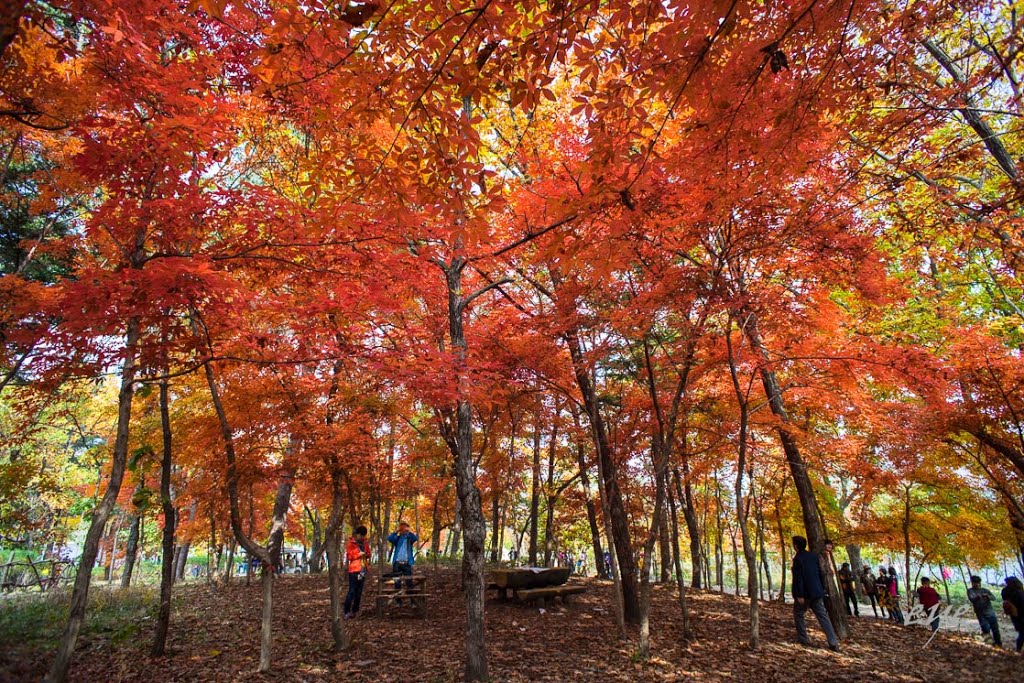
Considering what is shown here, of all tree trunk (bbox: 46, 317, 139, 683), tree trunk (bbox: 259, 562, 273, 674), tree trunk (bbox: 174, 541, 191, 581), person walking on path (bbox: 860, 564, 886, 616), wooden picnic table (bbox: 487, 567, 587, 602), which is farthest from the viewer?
tree trunk (bbox: 174, 541, 191, 581)

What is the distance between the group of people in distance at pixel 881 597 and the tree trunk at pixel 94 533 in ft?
29.1

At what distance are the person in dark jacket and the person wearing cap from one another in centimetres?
535

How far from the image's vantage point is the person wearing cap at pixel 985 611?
31.8 feet

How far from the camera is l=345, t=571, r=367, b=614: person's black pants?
9148mm

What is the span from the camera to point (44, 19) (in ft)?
10.3

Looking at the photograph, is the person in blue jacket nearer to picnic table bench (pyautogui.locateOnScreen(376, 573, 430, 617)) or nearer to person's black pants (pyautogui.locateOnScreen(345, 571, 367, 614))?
picnic table bench (pyautogui.locateOnScreen(376, 573, 430, 617))

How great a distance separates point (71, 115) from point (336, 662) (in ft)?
23.9

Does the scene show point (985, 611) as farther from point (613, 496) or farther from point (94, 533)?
point (94, 533)

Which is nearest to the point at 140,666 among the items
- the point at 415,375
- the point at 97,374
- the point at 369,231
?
the point at 97,374

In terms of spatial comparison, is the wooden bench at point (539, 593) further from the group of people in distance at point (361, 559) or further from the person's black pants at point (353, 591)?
the person's black pants at point (353, 591)

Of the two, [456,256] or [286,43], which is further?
[456,256]

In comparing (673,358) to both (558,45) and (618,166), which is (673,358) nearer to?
(618,166)

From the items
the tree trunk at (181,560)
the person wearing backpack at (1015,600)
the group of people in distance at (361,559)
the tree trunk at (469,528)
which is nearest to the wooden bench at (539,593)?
the group of people in distance at (361,559)

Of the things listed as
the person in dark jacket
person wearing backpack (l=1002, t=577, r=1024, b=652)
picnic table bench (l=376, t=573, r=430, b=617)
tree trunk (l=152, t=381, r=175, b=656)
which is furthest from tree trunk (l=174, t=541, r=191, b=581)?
person wearing backpack (l=1002, t=577, r=1024, b=652)
